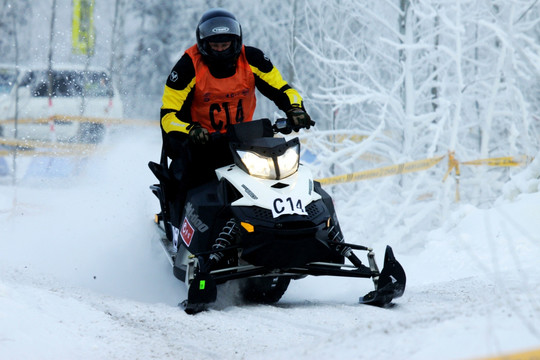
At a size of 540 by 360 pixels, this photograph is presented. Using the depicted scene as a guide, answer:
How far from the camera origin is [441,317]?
12.1 ft

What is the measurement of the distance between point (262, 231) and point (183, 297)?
151 centimetres

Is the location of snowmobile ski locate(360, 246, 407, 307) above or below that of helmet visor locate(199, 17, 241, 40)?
below

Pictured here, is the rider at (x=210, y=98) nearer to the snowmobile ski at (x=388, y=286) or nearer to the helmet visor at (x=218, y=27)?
the helmet visor at (x=218, y=27)

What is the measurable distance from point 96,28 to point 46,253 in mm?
17024

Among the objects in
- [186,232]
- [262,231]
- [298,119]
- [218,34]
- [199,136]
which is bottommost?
[186,232]

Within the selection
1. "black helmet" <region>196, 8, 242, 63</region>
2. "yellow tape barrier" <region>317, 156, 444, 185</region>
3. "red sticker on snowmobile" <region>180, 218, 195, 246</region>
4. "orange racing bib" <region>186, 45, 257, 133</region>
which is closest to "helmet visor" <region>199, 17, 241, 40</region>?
"black helmet" <region>196, 8, 242, 63</region>

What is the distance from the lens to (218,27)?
5.63 meters

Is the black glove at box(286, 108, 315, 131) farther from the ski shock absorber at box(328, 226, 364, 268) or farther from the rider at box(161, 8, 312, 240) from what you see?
the ski shock absorber at box(328, 226, 364, 268)

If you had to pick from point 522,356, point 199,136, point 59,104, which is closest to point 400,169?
point 199,136

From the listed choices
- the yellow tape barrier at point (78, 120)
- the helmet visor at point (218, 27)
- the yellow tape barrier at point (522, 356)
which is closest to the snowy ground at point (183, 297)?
the yellow tape barrier at point (522, 356)

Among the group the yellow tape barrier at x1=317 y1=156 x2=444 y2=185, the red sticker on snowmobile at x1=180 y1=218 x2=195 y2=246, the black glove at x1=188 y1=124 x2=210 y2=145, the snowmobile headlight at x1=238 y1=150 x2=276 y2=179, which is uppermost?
the black glove at x1=188 y1=124 x2=210 y2=145

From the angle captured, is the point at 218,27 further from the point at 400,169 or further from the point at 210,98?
the point at 400,169

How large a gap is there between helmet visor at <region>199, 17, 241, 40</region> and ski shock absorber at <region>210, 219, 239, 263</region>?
4.62 feet

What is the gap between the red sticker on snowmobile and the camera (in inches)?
218
